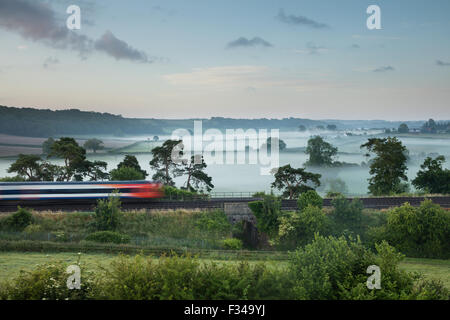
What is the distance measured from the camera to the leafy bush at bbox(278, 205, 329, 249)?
116ft

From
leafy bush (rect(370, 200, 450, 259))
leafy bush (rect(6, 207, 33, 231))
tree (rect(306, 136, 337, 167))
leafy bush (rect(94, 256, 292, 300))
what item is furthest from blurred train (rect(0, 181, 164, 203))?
tree (rect(306, 136, 337, 167))

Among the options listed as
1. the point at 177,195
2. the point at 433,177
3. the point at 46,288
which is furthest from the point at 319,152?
the point at 46,288

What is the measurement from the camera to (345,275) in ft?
57.6

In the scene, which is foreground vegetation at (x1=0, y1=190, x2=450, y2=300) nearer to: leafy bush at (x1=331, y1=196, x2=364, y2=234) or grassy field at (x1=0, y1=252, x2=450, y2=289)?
leafy bush at (x1=331, y1=196, x2=364, y2=234)

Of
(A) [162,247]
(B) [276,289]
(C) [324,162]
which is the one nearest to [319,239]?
(B) [276,289]

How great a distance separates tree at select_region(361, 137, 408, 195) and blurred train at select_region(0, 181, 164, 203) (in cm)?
3414

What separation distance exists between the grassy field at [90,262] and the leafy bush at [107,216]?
5.45 m

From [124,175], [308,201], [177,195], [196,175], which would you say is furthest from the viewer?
[196,175]

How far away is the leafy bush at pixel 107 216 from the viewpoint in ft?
117

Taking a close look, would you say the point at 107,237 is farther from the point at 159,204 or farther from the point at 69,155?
the point at 69,155

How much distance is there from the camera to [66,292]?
16.5 meters

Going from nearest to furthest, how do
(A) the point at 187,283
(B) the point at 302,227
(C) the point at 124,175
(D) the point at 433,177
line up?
(A) the point at 187,283, (B) the point at 302,227, (C) the point at 124,175, (D) the point at 433,177

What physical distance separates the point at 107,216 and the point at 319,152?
66377 millimetres
